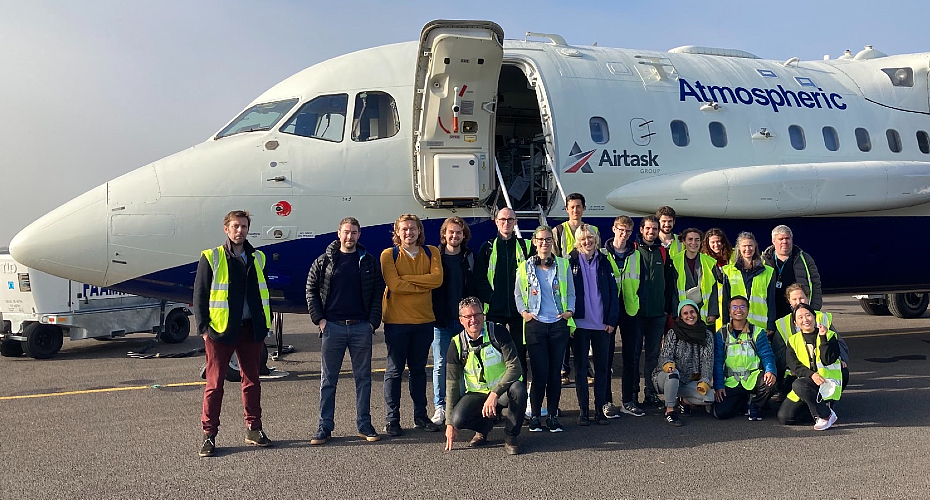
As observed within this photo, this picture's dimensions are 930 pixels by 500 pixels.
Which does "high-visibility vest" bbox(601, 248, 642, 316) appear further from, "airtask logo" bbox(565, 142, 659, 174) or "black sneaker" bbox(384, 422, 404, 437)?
"black sneaker" bbox(384, 422, 404, 437)

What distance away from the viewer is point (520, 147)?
10.9 m

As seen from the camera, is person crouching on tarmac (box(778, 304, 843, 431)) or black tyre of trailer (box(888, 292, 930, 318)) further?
black tyre of trailer (box(888, 292, 930, 318))

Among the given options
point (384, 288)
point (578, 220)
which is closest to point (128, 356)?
point (384, 288)

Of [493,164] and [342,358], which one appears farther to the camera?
[493,164]

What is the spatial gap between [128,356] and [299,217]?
19.0 ft

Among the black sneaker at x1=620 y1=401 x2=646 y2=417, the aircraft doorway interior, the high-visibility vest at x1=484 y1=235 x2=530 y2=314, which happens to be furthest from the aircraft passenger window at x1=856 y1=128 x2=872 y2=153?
the high-visibility vest at x1=484 y1=235 x2=530 y2=314

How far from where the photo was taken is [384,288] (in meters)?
6.54

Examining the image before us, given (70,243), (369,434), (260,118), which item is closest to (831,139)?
(260,118)

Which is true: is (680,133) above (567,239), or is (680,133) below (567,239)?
above

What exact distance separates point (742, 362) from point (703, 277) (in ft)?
2.99

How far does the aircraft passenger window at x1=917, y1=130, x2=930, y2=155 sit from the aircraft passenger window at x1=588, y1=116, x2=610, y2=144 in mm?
5548

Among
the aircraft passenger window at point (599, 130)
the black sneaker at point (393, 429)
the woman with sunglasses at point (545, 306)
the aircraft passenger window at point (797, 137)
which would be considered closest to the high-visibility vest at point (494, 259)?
the woman with sunglasses at point (545, 306)

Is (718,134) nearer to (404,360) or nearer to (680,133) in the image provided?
(680,133)

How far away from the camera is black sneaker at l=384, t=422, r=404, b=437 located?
21.2 ft
